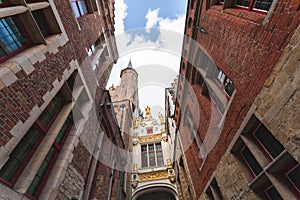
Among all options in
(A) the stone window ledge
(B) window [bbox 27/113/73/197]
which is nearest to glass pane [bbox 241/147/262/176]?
(B) window [bbox 27/113/73/197]

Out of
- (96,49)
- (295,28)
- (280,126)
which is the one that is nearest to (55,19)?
(96,49)

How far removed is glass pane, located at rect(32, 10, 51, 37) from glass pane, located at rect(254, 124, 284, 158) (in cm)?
565

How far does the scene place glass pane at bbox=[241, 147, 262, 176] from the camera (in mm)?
3125

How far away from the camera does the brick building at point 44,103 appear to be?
2.35 metres

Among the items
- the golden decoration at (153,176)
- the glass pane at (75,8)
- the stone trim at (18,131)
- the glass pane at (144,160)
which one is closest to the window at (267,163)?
the stone trim at (18,131)

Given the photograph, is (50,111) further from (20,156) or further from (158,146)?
(158,146)

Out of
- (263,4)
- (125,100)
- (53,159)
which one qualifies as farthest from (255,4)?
(125,100)

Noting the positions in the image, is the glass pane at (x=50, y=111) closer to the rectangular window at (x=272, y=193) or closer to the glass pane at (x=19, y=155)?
the glass pane at (x=19, y=155)

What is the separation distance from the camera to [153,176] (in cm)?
1505

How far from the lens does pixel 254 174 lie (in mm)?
3213

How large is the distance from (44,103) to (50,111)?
0.73 m

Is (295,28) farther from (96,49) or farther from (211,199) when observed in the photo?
(96,49)

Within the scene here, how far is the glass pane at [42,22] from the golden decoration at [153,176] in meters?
15.0

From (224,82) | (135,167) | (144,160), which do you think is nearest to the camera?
(224,82)
